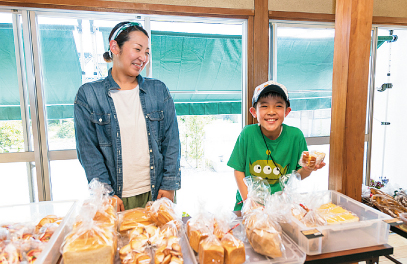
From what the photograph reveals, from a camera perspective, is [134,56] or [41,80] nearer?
[134,56]

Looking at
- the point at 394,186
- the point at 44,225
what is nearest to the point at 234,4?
the point at 394,186

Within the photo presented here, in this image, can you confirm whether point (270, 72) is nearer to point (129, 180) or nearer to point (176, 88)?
point (176, 88)

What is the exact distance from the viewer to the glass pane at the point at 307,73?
9.26 feet

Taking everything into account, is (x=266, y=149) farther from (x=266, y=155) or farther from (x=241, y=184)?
(x=241, y=184)

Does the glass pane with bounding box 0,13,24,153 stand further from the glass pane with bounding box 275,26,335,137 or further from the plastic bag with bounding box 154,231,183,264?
the glass pane with bounding box 275,26,335,137

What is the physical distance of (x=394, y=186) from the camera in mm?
1812

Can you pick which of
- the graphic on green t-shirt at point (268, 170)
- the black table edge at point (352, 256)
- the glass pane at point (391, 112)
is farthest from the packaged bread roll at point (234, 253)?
the glass pane at point (391, 112)

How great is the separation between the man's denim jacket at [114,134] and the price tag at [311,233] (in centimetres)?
89

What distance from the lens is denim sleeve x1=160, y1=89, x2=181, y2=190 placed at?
156 centimetres

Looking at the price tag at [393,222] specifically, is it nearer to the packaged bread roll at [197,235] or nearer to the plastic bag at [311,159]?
the plastic bag at [311,159]

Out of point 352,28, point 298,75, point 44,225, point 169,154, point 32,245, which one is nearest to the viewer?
point 32,245

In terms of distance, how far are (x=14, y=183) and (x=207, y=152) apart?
4.22 metres

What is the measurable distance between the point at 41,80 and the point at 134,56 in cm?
131

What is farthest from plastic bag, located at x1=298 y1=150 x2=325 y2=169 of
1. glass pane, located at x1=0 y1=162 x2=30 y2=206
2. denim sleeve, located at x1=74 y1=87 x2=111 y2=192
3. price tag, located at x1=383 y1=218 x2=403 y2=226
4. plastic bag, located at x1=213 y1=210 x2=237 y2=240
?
glass pane, located at x1=0 y1=162 x2=30 y2=206
